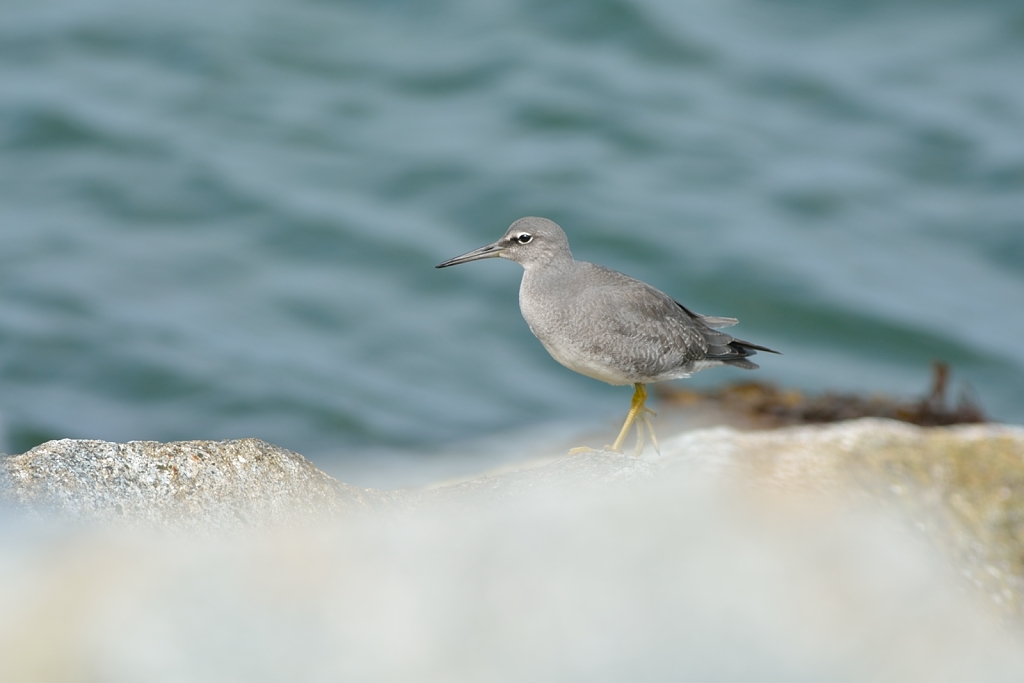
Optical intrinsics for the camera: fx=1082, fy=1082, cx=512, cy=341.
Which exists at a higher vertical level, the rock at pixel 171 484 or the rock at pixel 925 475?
the rock at pixel 171 484

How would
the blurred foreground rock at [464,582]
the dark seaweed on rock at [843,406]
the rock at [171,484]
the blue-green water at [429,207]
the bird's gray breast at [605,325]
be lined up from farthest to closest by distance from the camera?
1. the blue-green water at [429,207]
2. the dark seaweed on rock at [843,406]
3. the bird's gray breast at [605,325]
4. the rock at [171,484]
5. the blurred foreground rock at [464,582]

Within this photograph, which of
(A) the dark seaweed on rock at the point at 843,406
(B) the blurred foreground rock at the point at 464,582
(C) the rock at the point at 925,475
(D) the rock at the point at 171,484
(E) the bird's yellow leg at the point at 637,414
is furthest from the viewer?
(A) the dark seaweed on rock at the point at 843,406

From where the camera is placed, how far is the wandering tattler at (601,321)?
6195mm

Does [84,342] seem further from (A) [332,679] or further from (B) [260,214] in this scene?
(A) [332,679]

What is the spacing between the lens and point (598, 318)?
621cm

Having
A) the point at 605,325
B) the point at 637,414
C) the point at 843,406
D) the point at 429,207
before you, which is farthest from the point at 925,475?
the point at 429,207

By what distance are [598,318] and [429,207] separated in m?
10.6

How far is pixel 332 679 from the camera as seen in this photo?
121 inches

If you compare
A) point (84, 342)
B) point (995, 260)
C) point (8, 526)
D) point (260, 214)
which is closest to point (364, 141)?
point (260, 214)

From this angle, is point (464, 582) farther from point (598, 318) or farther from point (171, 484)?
point (598, 318)

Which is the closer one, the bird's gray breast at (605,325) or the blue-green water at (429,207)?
the bird's gray breast at (605,325)

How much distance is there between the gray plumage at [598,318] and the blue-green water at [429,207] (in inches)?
265

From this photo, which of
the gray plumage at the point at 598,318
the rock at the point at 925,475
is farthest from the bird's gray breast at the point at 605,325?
the rock at the point at 925,475

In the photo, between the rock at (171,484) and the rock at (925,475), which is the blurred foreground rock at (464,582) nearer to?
the rock at (171,484)
